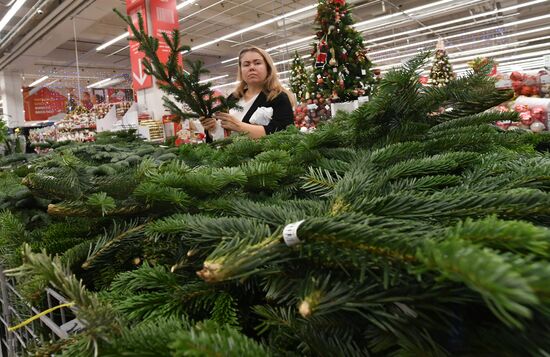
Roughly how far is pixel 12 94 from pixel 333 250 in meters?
14.4

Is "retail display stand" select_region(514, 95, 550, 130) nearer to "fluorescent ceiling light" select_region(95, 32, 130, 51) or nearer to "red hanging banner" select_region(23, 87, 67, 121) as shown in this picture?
"fluorescent ceiling light" select_region(95, 32, 130, 51)

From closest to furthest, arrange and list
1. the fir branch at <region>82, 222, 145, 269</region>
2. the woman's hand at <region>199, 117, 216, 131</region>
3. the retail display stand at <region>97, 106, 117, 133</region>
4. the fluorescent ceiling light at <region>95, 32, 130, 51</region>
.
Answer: the fir branch at <region>82, 222, 145, 269</region>, the woman's hand at <region>199, 117, 216, 131</region>, the retail display stand at <region>97, 106, 117, 133</region>, the fluorescent ceiling light at <region>95, 32, 130, 51</region>

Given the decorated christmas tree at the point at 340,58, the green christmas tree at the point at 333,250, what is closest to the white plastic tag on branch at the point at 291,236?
the green christmas tree at the point at 333,250

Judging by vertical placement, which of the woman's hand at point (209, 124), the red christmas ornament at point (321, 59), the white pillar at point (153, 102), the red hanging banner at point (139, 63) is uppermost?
the red hanging banner at point (139, 63)

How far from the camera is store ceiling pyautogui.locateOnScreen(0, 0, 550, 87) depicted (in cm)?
794

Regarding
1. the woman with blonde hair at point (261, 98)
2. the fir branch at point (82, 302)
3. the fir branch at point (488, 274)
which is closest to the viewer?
the fir branch at point (488, 274)

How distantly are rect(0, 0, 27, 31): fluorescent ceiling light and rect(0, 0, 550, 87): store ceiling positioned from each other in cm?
18

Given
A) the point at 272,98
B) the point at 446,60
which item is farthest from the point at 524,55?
the point at 272,98

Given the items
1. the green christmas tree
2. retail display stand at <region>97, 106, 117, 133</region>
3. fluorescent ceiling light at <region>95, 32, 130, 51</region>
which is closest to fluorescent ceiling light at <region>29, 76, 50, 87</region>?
fluorescent ceiling light at <region>95, 32, 130, 51</region>

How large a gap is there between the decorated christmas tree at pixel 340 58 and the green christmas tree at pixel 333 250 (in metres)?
2.29

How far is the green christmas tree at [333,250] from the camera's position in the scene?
237 mm

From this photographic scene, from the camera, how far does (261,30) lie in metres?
10.6

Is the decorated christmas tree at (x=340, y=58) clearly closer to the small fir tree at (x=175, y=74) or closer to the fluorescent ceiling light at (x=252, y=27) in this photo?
the small fir tree at (x=175, y=74)

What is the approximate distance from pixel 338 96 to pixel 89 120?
4.74 meters
